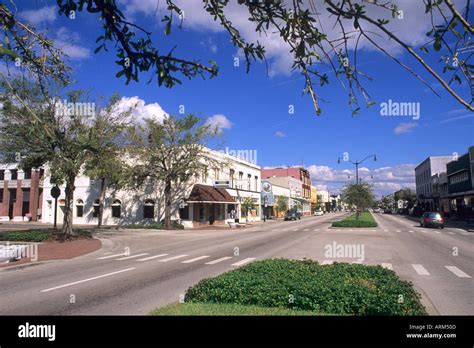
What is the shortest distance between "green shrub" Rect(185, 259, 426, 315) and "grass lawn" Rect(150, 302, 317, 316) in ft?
1.15

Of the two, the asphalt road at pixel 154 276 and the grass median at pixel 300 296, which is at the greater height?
the grass median at pixel 300 296

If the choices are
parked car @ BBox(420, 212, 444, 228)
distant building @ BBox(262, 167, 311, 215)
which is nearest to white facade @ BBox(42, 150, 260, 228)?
parked car @ BBox(420, 212, 444, 228)

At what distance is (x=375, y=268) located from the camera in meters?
9.70

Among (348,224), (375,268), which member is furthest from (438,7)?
(348,224)

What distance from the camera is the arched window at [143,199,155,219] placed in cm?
4253

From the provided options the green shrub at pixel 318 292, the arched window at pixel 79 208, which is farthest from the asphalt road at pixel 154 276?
the arched window at pixel 79 208

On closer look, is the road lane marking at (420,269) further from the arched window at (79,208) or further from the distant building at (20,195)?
the distant building at (20,195)

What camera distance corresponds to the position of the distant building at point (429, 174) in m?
84.4

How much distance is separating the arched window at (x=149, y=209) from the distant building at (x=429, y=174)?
195 feet

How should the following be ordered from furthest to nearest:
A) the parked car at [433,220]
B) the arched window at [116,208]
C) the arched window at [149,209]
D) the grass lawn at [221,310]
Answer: the arched window at [116,208]
the arched window at [149,209]
the parked car at [433,220]
the grass lawn at [221,310]

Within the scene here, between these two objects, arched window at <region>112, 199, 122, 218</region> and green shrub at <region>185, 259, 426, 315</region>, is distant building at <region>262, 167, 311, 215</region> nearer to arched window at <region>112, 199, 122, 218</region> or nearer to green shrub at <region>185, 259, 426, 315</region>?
arched window at <region>112, 199, 122, 218</region>

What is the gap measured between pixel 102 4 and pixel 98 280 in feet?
32.6

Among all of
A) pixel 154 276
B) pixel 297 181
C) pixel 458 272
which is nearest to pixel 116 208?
pixel 154 276
